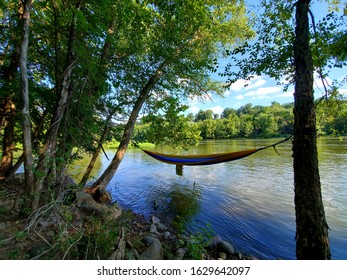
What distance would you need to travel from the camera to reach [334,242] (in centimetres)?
311

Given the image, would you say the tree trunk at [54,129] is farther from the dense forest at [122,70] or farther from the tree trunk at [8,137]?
the tree trunk at [8,137]

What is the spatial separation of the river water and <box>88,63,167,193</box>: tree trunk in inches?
45.5

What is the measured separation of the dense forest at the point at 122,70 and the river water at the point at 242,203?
65.9 inches

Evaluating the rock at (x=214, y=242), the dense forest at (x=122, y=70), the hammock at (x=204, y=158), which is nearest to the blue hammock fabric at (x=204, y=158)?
the hammock at (x=204, y=158)

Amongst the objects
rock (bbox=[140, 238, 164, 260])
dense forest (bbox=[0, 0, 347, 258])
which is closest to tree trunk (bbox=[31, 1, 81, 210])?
dense forest (bbox=[0, 0, 347, 258])

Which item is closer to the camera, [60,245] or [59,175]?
[60,245]

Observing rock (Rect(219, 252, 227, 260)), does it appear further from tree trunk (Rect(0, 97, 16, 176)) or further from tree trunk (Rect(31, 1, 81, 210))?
tree trunk (Rect(0, 97, 16, 176))

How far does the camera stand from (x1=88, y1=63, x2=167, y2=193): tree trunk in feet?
12.7

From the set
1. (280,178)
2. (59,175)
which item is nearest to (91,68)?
(59,175)

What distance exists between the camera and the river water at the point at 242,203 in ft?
10.7

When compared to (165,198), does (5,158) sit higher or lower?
higher

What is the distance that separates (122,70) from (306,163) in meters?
3.74
